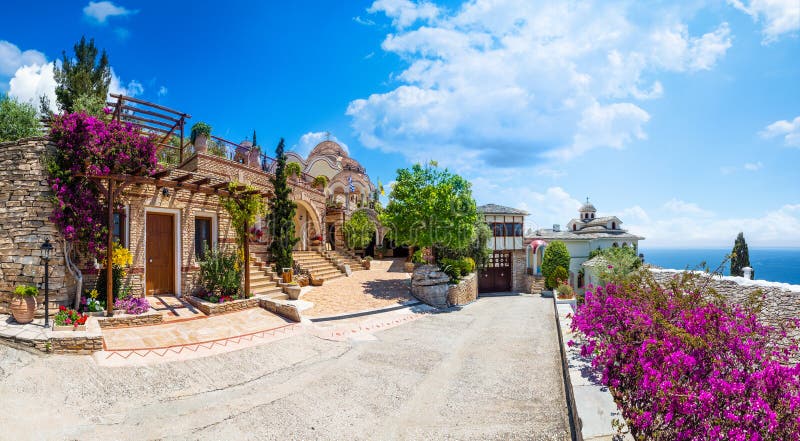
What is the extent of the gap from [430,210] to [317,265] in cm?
675

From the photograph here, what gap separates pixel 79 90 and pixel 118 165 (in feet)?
43.9

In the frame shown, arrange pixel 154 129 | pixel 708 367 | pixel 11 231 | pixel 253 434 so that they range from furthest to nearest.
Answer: pixel 154 129, pixel 11 231, pixel 253 434, pixel 708 367

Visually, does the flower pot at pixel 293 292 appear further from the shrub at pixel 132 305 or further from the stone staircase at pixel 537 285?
the stone staircase at pixel 537 285

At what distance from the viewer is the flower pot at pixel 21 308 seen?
7.49 meters

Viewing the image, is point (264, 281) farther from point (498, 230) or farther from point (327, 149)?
point (327, 149)

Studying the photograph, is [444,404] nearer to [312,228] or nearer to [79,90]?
[312,228]

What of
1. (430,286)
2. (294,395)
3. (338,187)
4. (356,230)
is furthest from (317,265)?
(338,187)

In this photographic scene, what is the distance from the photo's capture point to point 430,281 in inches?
576

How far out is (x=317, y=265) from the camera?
18016 mm

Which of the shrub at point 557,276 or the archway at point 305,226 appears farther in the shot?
the shrub at point 557,276

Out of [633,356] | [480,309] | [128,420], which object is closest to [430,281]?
[480,309]

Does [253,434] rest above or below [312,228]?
below

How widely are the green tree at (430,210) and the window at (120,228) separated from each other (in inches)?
387

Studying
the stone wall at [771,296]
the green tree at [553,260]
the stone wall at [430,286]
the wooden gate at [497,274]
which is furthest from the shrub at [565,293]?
the stone wall at [771,296]
